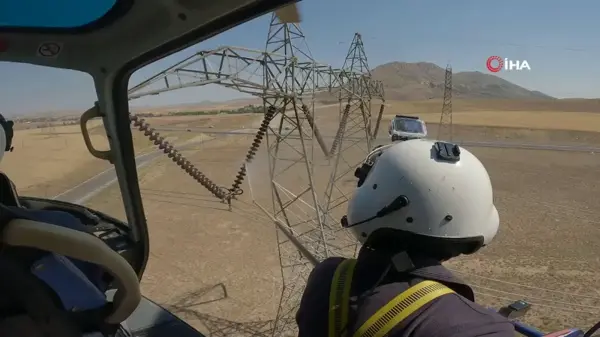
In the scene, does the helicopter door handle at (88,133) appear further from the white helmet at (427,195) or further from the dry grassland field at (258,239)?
the white helmet at (427,195)

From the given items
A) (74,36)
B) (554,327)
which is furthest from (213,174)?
(74,36)

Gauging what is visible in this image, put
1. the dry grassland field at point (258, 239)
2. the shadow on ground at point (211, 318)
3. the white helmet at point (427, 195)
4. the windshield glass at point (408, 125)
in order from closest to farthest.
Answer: the white helmet at point (427, 195)
the shadow on ground at point (211, 318)
the dry grassland field at point (258, 239)
the windshield glass at point (408, 125)

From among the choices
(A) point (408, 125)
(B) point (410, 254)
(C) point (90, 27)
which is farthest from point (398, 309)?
(A) point (408, 125)

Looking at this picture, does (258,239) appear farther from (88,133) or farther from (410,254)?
(410,254)

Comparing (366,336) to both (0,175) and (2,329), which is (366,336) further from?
(0,175)

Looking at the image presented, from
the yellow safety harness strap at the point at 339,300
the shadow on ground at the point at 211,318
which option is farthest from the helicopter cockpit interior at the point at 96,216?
the shadow on ground at the point at 211,318

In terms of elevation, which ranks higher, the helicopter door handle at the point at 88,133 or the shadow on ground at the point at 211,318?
the helicopter door handle at the point at 88,133
